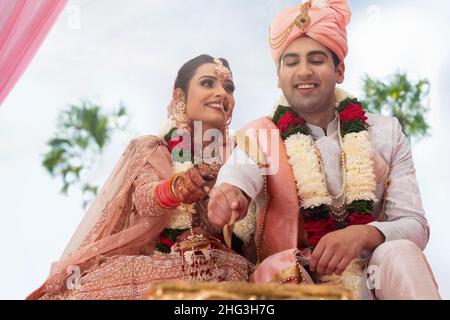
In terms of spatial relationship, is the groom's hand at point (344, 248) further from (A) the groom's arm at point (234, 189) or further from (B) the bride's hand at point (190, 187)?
(B) the bride's hand at point (190, 187)

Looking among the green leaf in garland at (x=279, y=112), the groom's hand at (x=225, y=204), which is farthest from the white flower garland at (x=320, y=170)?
the groom's hand at (x=225, y=204)

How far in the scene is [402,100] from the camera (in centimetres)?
335

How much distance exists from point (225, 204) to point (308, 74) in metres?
0.82

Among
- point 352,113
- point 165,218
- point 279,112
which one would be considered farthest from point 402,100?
point 165,218

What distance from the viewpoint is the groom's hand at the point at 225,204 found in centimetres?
295

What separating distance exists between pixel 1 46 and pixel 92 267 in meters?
1.18

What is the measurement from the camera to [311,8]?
328cm

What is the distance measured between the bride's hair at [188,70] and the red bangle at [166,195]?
0.52 metres

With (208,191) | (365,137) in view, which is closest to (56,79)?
(208,191)

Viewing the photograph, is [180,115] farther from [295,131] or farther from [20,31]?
[20,31]

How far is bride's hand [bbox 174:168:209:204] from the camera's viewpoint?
3127 mm

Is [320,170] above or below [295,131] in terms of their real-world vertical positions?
below

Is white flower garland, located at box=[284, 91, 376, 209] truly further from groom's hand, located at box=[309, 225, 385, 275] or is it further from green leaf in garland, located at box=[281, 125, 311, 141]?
groom's hand, located at box=[309, 225, 385, 275]

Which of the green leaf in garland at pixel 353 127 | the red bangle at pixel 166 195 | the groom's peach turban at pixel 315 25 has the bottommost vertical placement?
the red bangle at pixel 166 195
